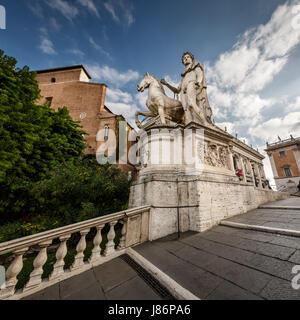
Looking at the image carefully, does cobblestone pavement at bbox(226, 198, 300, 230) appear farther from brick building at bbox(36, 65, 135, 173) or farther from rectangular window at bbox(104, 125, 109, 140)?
rectangular window at bbox(104, 125, 109, 140)

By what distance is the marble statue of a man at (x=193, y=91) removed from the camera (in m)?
4.61

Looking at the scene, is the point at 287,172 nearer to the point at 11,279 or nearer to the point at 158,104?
the point at 158,104

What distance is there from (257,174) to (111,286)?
57.0ft

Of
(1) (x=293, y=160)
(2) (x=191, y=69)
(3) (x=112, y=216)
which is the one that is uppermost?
(1) (x=293, y=160)

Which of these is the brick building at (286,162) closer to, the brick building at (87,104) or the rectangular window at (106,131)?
the brick building at (87,104)

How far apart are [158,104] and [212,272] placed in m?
4.34

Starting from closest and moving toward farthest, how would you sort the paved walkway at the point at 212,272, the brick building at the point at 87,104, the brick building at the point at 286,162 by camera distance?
1. the paved walkway at the point at 212,272
2. the brick building at the point at 87,104
3. the brick building at the point at 286,162

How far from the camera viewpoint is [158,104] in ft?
14.8

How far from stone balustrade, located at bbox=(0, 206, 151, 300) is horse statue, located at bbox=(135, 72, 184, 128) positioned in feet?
10.2

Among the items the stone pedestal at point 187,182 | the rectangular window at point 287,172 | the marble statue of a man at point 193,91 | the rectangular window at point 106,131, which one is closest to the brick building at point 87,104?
the rectangular window at point 106,131

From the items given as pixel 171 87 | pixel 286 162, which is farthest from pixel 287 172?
pixel 171 87
